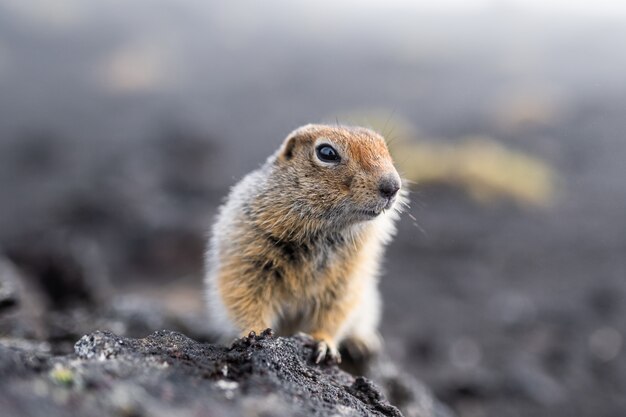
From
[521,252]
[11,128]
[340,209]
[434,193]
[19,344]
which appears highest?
[11,128]

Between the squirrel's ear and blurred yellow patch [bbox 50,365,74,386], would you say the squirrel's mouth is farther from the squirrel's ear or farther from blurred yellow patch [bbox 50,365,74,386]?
blurred yellow patch [bbox 50,365,74,386]

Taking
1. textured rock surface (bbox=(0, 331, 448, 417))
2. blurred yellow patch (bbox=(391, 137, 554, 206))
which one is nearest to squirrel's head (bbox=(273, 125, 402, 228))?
textured rock surface (bbox=(0, 331, 448, 417))

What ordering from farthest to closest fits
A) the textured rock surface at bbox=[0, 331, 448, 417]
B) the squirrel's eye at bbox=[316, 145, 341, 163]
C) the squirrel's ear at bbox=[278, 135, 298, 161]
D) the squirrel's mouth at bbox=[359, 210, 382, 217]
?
the squirrel's ear at bbox=[278, 135, 298, 161], the squirrel's eye at bbox=[316, 145, 341, 163], the squirrel's mouth at bbox=[359, 210, 382, 217], the textured rock surface at bbox=[0, 331, 448, 417]

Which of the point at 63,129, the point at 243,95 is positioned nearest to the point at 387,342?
the point at 63,129

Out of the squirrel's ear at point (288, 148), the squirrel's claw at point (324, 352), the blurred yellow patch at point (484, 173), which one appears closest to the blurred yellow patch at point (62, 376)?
the squirrel's claw at point (324, 352)

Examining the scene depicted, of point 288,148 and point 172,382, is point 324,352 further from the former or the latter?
point 172,382

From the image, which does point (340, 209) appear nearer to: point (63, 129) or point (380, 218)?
point (380, 218)
